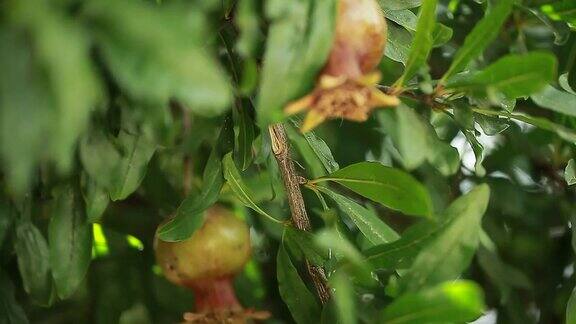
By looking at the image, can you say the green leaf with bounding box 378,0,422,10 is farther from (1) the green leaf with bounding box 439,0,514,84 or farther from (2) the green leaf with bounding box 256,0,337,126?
(2) the green leaf with bounding box 256,0,337,126

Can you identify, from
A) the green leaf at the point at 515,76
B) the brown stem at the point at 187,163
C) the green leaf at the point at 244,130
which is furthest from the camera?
the brown stem at the point at 187,163

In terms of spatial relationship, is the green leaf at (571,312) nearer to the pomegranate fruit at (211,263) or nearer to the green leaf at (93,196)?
the pomegranate fruit at (211,263)

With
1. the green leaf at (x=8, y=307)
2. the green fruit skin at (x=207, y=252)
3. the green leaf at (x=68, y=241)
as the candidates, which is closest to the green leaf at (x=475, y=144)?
the green fruit skin at (x=207, y=252)

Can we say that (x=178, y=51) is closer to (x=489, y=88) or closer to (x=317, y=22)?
(x=317, y=22)

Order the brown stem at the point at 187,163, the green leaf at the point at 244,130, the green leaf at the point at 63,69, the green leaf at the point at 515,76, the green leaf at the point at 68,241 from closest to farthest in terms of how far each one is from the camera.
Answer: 1. the green leaf at the point at 63,69
2. the green leaf at the point at 515,76
3. the green leaf at the point at 244,130
4. the green leaf at the point at 68,241
5. the brown stem at the point at 187,163

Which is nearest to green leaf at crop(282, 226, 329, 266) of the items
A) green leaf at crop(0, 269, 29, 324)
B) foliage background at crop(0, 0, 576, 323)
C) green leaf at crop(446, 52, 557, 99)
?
foliage background at crop(0, 0, 576, 323)
